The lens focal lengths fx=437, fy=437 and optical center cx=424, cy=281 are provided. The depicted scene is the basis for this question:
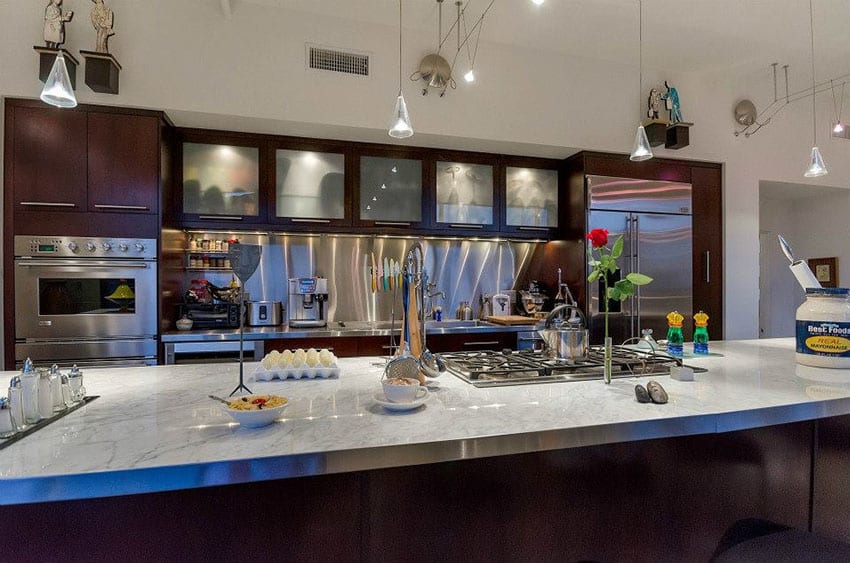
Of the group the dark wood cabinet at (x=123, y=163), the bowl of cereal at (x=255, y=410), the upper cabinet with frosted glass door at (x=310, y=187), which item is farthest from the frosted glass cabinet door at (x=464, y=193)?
the bowl of cereal at (x=255, y=410)

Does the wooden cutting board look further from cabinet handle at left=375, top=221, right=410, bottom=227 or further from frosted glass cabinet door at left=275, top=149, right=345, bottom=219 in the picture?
frosted glass cabinet door at left=275, top=149, right=345, bottom=219

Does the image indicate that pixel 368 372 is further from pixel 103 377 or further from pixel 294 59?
pixel 294 59

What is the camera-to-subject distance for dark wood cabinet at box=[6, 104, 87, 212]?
260cm

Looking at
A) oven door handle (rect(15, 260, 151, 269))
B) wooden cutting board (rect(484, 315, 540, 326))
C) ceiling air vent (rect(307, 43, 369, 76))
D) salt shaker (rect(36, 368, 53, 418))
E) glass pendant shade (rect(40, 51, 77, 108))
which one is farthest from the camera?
wooden cutting board (rect(484, 315, 540, 326))

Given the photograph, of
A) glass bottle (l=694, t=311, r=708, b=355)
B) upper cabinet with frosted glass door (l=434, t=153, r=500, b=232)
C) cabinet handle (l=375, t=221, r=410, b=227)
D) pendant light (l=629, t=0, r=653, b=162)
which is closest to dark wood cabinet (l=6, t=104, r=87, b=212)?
cabinet handle (l=375, t=221, r=410, b=227)

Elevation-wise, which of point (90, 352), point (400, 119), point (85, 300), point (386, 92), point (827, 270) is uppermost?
point (386, 92)

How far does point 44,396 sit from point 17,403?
0.09 metres

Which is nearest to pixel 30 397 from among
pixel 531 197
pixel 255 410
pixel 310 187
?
pixel 255 410

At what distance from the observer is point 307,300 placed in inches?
135

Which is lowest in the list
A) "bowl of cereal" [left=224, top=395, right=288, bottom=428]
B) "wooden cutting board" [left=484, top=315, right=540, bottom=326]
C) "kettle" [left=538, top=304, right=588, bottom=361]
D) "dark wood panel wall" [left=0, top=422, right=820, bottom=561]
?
"dark wood panel wall" [left=0, top=422, right=820, bottom=561]

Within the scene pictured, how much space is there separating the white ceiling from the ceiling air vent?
241mm

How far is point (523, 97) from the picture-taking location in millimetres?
3434

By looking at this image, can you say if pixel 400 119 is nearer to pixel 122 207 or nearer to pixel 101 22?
pixel 122 207

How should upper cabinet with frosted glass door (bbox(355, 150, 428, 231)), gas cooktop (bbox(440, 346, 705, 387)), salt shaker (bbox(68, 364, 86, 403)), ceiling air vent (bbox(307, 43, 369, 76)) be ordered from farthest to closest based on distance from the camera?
upper cabinet with frosted glass door (bbox(355, 150, 428, 231)) < ceiling air vent (bbox(307, 43, 369, 76)) < gas cooktop (bbox(440, 346, 705, 387)) < salt shaker (bbox(68, 364, 86, 403))
